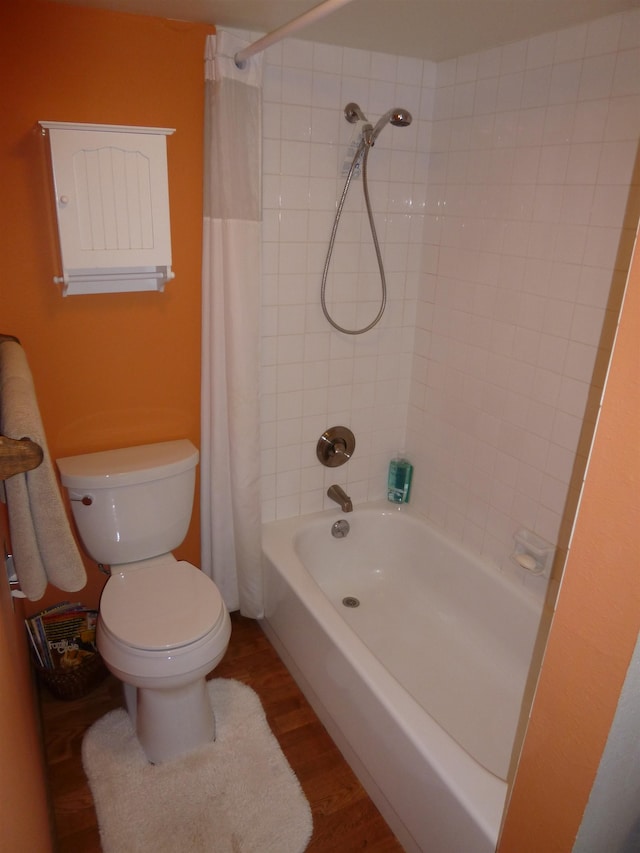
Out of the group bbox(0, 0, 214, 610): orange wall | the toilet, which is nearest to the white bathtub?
the toilet

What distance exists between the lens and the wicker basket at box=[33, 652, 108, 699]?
6.94 ft

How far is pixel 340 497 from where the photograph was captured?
260 centimetres

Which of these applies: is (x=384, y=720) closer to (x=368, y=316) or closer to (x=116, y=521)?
(x=116, y=521)

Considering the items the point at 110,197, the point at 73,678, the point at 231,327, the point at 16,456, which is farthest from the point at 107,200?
the point at 73,678

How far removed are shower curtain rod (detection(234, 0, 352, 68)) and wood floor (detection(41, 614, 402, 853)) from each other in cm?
210

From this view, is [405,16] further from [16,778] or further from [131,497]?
[16,778]

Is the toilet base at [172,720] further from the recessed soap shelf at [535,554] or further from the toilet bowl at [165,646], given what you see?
the recessed soap shelf at [535,554]

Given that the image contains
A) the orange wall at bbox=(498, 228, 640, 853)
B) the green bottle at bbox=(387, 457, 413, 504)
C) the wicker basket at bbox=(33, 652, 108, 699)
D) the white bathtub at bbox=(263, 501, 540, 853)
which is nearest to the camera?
the orange wall at bbox=(498, 228, 640, 853)

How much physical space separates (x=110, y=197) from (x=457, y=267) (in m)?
1.26

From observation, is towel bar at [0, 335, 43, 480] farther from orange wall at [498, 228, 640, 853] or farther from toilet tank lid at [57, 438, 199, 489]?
toilet tank lid at [57, 438, 199, 489]

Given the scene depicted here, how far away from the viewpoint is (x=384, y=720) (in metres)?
1.71

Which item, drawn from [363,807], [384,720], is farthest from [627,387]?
[363,807]

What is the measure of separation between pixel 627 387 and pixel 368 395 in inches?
78.0

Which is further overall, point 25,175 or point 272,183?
point 272,183
